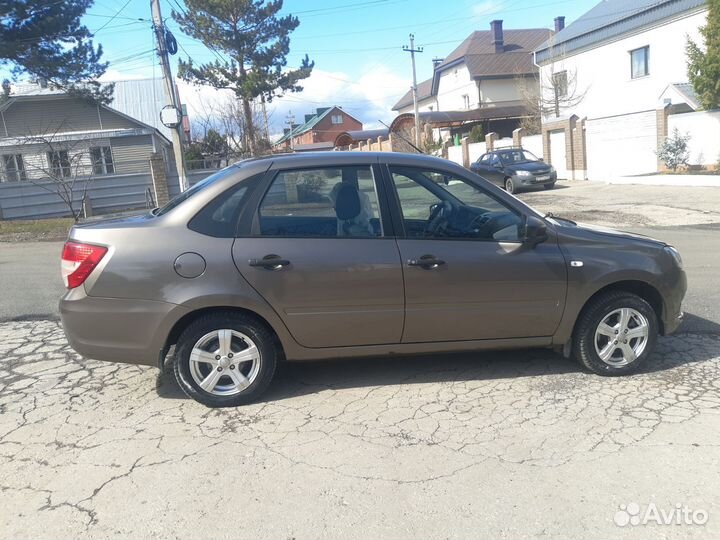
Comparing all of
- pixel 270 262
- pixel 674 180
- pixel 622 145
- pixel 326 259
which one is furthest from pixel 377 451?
pixel 622 145

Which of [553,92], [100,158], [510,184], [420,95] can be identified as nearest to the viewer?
[510,184]

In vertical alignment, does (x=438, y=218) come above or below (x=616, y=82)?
below

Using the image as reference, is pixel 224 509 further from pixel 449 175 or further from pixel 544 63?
pixel 544 63

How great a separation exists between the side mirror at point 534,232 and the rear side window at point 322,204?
3.29 feet

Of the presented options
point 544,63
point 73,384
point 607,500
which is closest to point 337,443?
point 607,500

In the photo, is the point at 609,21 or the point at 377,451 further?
the point at 609,21

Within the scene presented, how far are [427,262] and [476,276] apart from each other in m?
0.36

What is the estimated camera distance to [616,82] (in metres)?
32.4

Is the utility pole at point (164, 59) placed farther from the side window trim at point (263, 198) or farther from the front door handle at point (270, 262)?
the front door handle at point (270, 262)

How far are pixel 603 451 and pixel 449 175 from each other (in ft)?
6.77

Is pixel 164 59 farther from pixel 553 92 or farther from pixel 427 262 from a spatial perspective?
pixel 553 92

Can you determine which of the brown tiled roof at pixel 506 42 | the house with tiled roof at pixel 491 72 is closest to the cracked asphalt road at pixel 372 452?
the house with tiled roof at pixel 491 72

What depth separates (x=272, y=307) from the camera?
390cm

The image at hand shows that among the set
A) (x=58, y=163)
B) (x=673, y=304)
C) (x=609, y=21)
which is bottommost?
(x=673, y=304)
